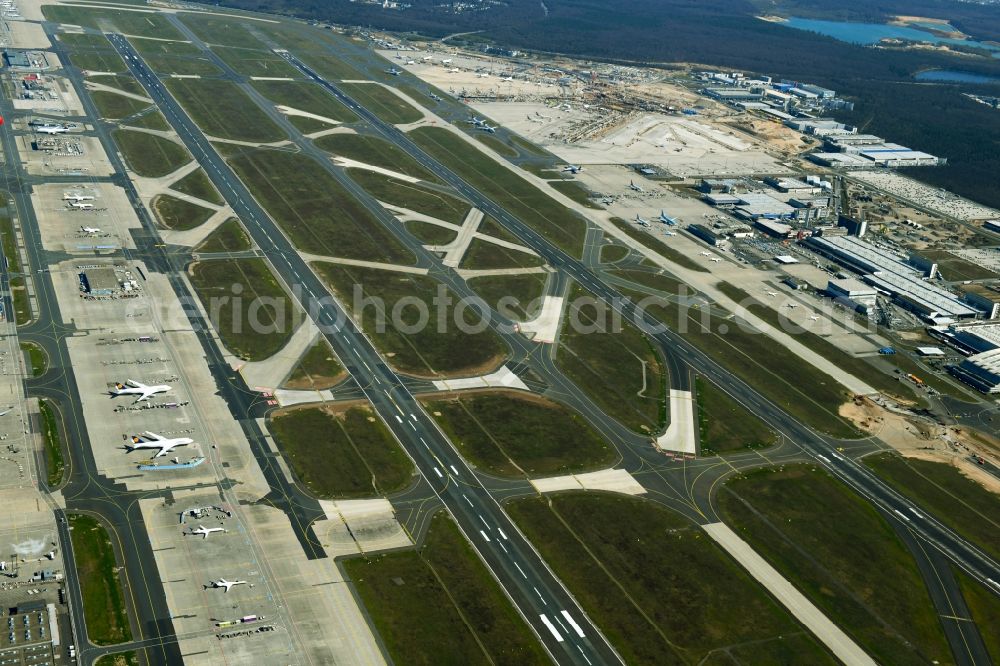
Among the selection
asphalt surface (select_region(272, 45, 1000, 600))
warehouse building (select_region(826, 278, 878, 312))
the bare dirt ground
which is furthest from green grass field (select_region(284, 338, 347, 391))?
warehouse building (select_region(826, 278, 878, 312))

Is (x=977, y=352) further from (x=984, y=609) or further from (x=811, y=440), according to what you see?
(x=984, y=609)

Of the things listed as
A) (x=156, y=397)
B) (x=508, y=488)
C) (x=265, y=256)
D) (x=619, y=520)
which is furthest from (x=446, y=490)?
(x=265, y=256)

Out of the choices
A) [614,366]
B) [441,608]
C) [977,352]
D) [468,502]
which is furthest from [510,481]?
[977,352]

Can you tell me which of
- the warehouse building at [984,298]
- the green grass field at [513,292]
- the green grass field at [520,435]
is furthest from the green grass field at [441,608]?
the warehouse building at [984,298]

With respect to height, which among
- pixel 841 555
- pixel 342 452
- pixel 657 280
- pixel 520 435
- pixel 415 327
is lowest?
pixel 841 555

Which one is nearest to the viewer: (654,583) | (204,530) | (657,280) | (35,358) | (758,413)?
(204,530)

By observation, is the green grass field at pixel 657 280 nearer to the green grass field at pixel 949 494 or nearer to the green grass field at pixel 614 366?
the green grass field at pixel 614 366
